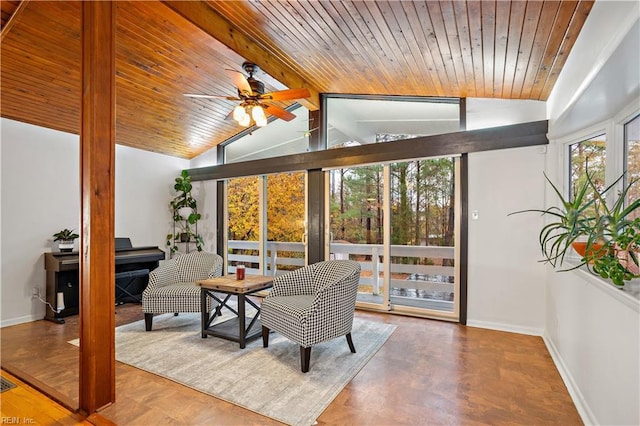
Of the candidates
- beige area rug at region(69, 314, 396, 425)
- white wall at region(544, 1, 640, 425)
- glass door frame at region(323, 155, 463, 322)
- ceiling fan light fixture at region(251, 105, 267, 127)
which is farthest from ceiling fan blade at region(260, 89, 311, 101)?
beige area rug at region(69, 314, 396, 425)

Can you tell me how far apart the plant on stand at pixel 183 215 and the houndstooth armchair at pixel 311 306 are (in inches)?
126

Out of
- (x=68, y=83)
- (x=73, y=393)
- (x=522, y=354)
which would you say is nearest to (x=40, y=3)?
(x=68, y=83)

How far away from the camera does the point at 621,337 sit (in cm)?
157

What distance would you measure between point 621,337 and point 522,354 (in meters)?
1.62

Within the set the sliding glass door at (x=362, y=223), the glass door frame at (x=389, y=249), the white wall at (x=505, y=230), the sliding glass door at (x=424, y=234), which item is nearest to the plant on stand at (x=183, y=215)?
the glass door frame at (x=389, y=249)

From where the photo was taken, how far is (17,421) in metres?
1.94

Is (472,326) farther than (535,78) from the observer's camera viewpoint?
Yes

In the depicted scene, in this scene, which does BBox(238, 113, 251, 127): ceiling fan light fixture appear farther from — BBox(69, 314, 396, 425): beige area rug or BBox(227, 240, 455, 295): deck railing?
BBox(227, 240, 455, 295): deck railing

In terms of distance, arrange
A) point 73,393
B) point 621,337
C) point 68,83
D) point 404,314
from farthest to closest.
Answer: point 404,314 < point 68,83 < point 73,393 < point 621,337

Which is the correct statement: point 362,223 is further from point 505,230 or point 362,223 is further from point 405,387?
point 405,387

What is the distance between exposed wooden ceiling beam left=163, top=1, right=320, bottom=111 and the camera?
8.80 feet

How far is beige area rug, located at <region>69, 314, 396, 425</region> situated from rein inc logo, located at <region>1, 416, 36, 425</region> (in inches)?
30.6

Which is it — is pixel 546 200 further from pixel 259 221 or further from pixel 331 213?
pixel 259 221

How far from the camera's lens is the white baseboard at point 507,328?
3473 millimetres
